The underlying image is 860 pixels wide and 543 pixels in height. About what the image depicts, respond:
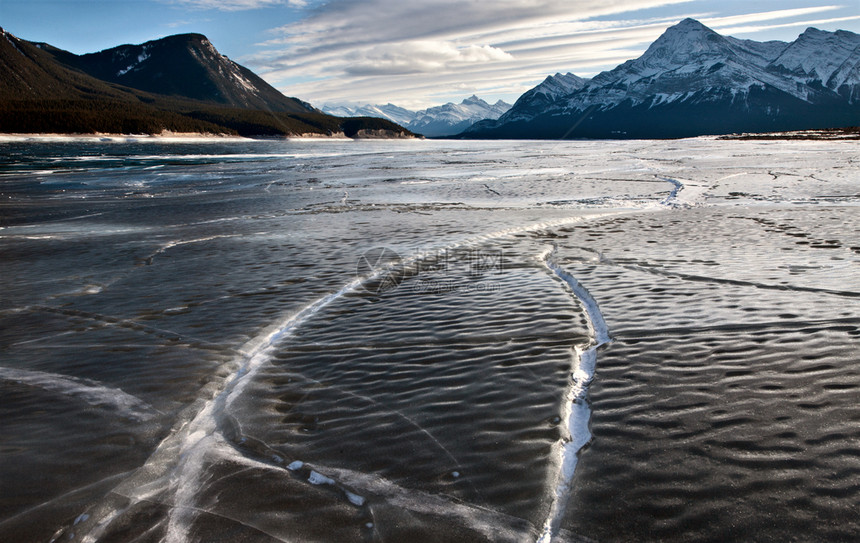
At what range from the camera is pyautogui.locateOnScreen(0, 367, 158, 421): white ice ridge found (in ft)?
19.1

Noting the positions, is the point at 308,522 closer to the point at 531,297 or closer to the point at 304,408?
the point at 304,408

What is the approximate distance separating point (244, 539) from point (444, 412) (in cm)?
233

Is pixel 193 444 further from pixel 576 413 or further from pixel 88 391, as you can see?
pixel 576 413

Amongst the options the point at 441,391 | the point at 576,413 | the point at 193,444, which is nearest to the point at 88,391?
the point at 193,444

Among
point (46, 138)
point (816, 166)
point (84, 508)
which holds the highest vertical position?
point (46, 138)

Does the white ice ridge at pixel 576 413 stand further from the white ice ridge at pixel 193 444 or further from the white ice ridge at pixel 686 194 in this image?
the white ice ridge at pixel 686 194

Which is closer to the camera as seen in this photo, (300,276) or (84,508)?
(84,508)

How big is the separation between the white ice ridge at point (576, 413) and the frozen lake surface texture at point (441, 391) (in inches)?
1.1

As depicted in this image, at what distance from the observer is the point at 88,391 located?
6.30m

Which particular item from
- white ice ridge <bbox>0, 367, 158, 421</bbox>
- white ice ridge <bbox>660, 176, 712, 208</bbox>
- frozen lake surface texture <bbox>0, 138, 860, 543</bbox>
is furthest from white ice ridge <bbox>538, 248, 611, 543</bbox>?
white ice ridge <bbox>660, 176, 712, 208</bbox>

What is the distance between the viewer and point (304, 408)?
573 cm

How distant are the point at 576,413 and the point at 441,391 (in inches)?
60.9

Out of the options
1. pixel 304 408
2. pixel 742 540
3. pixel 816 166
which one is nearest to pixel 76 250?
pixel 304 408

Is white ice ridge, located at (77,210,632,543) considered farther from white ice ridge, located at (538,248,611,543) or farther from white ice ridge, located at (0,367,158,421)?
white ice ridge, located at (538,248,611,543)
